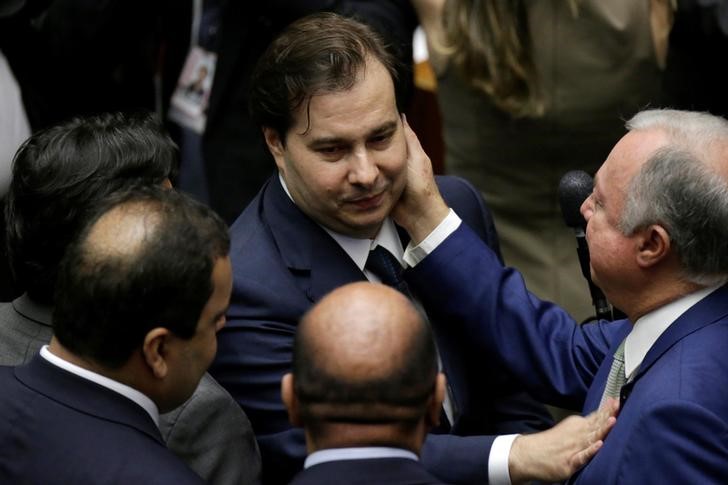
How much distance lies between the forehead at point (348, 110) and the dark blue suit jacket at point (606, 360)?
38 centimetres

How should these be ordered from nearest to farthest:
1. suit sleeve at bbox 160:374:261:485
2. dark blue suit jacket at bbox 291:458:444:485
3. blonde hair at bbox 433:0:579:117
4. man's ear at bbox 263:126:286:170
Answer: dark blue suit jacket at bbox 291:458:444:485
suit sleeve at bbox 160:374:261:485
man's ear at bbox 263:126:286:170
blonde hair at bbox 433:0:579:117

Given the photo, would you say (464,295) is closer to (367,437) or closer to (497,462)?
(497,462)

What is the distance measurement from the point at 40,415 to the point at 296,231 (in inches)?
38.2

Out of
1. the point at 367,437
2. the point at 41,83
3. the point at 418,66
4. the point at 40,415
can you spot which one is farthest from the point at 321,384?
the point at 418,66

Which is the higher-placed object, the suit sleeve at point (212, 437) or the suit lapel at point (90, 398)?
the suit lapel at point (90, 398)

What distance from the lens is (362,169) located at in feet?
11.5

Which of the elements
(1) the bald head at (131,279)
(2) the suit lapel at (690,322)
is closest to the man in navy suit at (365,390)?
(1) the bald head at (131,279)

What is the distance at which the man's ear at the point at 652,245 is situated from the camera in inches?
124

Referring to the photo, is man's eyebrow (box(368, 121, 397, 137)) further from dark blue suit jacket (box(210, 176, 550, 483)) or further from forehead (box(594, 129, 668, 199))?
forehead (box(594, 129, 668, 199))

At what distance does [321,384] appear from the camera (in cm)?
254

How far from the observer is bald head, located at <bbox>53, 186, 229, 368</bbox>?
109 inches

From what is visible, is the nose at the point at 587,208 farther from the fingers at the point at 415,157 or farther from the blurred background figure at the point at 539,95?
the blurred background figure at the point at 539,95

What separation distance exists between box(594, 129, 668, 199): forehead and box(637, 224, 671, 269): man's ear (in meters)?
0.11

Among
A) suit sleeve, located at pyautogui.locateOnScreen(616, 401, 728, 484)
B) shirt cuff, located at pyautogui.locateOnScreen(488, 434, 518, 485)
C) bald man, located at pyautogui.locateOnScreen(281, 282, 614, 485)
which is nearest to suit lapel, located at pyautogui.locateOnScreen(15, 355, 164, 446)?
bald man, located at pyautogui.locateOnScreen(281, 282, 614, 485)
